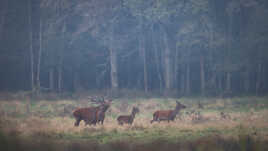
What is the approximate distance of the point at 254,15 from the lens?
116ft

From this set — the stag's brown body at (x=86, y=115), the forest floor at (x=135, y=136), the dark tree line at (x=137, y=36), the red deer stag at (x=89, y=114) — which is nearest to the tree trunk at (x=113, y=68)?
the dark tree line at (x=137, y=36)

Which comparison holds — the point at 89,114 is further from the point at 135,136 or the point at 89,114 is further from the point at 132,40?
the point at 132,40

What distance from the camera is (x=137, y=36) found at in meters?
39.4

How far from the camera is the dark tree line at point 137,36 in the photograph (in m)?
34.5

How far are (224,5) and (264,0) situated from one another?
390 cm

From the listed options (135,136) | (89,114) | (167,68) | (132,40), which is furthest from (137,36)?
(135,136)

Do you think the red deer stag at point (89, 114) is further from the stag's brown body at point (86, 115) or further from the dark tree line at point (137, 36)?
the dark tree line at point (137, 36)

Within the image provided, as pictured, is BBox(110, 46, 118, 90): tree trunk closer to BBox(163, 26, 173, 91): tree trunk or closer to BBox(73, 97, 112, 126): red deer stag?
BBox(163, 26, 173, 91): tree trunk

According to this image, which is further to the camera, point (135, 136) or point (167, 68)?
point (167, 68)

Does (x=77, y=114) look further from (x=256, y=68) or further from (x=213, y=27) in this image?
(x=256, y=68)

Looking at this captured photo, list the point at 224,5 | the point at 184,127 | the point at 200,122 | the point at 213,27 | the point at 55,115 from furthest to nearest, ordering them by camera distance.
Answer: the point at 224,5
the point at 213,27
the point at 55,115
the point at 200,122
the point at 184,127

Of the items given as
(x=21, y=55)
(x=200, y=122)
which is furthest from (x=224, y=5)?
(x=200, y=122)

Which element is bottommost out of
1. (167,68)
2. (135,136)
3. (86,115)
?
(135,136)

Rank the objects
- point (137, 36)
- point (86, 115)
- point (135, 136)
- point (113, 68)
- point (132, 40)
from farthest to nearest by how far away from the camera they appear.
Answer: point (137, 36), point (132, 40), point (113, 68), point (86, 115), point (135, 136)
